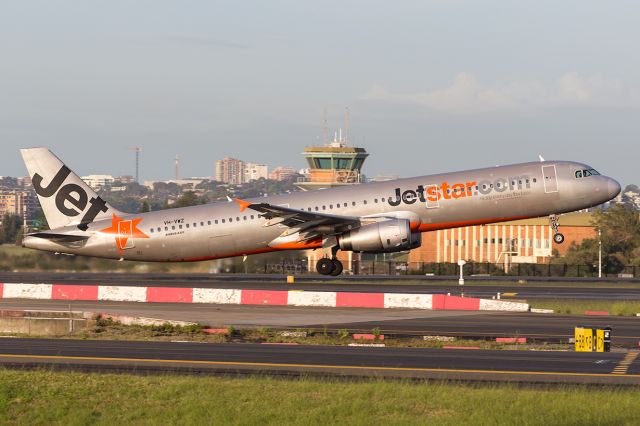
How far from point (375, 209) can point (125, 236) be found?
1227cm

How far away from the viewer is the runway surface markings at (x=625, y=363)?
23891 mm

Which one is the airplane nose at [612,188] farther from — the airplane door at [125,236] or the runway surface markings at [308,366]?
the runway surface markings at [308,366]

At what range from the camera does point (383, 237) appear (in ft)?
157

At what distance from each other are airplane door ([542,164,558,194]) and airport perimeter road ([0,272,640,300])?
20.9ft

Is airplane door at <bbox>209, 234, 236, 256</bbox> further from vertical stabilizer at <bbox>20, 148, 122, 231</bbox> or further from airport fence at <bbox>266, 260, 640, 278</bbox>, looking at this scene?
airport fence at <bbox>266, 260, 640, 278</bbox>

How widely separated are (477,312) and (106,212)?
791 inches

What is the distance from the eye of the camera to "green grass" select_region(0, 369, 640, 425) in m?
18.5

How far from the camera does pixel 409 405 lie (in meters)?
19.5

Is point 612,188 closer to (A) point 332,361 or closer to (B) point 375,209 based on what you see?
→ (B) point 375,209

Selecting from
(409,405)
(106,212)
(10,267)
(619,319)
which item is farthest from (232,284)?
(409,405)

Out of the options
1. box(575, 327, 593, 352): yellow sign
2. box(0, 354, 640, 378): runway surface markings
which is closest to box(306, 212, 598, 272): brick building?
box(575, 327, 593, 352): yellow sign

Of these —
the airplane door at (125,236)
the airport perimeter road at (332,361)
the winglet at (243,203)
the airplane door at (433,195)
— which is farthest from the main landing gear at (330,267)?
the airport perimeter road at (332,361)

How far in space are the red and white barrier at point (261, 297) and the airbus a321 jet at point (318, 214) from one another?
2.47m

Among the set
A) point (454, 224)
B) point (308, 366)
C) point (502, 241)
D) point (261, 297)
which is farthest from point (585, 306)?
point (502, 241)
